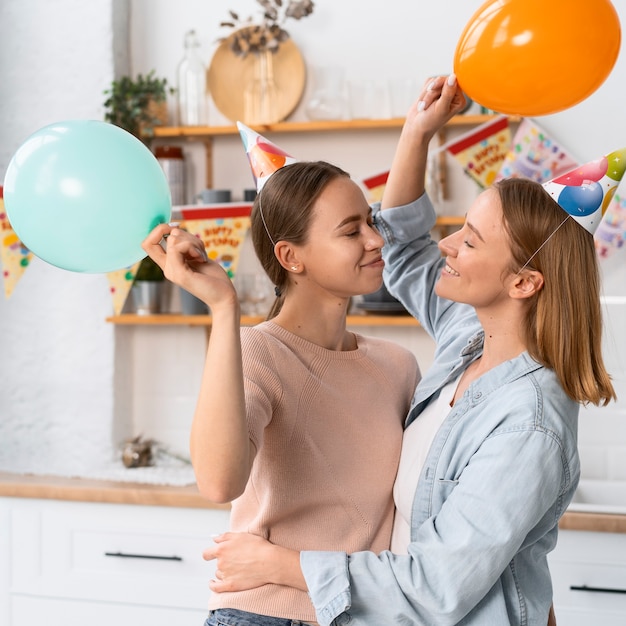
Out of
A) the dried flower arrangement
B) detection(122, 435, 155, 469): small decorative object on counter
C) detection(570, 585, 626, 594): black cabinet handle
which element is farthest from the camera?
detection(122, 435, 155, 469): small decorative object on counter

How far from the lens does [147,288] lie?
3.29 meters

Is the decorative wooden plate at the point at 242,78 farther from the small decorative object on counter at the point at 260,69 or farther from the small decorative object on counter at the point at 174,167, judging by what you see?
the small decorative object on counter at the point at 174,167

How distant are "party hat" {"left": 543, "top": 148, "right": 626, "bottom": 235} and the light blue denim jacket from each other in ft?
0.82

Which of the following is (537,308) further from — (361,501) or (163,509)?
(163,509)

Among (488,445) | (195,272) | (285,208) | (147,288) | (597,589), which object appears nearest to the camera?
(195,272)

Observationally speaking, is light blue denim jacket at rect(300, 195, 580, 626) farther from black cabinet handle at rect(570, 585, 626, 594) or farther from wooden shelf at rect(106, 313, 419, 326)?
wooden shelf at rect(106, 313, 419, 326)

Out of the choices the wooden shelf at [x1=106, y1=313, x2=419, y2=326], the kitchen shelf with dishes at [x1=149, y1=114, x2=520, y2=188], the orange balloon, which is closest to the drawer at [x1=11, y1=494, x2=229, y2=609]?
the wooden shelf at [x1=106, y1=313, x2=419, y2=326]

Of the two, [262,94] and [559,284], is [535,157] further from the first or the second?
[559,284]

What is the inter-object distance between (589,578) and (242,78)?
82.2 inches

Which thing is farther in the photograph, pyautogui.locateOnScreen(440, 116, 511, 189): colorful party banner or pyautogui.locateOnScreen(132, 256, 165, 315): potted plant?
pyautogui.locateOnScreen(132, 256, 165, 315): potted plant

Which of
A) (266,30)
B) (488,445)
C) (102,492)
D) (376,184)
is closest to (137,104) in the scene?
(266,30)

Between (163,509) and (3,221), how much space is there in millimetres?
1170

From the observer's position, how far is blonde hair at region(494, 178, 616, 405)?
1.43 m

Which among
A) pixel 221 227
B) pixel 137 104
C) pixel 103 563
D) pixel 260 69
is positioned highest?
pixel 260 69
